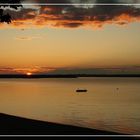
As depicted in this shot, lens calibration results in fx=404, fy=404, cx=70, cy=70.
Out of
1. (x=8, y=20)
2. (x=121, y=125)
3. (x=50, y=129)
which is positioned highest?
(x=8, y=20)

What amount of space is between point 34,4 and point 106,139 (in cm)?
619

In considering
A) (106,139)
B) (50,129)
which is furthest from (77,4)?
(50,129)

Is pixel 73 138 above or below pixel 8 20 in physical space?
below

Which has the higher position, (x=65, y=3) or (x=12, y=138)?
(x=65, y=3)

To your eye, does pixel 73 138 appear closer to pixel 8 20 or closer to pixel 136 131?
pixel 8 20

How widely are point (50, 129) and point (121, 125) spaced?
11.8 metres

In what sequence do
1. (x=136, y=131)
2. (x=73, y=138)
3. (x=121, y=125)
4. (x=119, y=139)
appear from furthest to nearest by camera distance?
(x=121, y=125) → (x=136, y=131) → (x=119, y=139) → (x=73, y=138)

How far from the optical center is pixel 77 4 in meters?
9.52

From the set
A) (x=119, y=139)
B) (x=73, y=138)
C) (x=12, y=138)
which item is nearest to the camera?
(x=12, y=138)

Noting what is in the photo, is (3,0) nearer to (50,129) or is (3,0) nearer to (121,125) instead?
(50,129)

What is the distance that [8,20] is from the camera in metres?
16.4

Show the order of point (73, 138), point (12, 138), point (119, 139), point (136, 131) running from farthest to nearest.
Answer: point (136, 131), point (119, 139), point (73, 138), point (12, 138)

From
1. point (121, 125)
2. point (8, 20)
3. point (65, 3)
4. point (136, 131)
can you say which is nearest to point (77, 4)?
point (65, 3)

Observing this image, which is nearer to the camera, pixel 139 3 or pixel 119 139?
pixel 139 3
